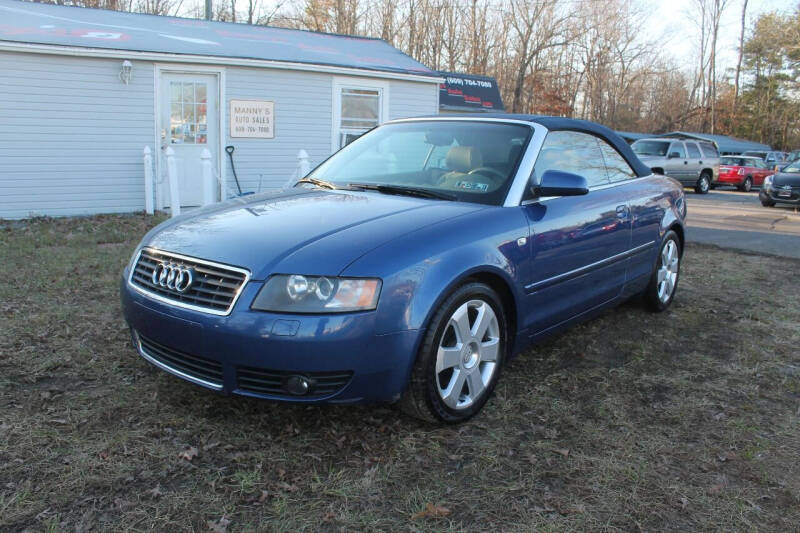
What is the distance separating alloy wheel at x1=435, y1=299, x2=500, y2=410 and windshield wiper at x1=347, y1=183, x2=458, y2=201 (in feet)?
2.38

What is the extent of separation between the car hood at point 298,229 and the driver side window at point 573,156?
2.43ft

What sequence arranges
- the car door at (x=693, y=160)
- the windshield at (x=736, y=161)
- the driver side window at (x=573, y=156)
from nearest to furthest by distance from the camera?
the driver side window at (x=573, y=156), the car door at (x=693, y=160), the windshield at (x=736, y=161)

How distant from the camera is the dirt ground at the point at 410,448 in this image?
246 centimetres

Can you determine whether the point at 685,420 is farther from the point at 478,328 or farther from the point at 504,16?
the point at 504,16

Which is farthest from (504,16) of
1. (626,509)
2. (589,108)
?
(626,509)

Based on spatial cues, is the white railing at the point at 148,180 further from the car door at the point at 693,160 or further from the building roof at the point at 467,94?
the car door at the point at 693,160

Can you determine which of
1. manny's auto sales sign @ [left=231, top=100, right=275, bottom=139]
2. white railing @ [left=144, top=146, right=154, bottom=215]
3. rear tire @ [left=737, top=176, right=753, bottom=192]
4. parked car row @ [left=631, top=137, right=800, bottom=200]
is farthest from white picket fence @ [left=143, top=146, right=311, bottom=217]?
rear tire @ [left=737, top=176, right=753, bottom=192]

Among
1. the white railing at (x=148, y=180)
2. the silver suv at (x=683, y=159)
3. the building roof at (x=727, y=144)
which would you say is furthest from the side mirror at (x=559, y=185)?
the building roof at (x=727, y=144)

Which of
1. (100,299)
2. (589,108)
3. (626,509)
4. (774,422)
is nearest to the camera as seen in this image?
(626,509)

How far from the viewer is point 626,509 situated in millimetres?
2549

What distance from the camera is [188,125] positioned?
35.7 feet

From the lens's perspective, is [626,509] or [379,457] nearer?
[626,509]

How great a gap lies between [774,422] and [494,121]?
7.68 feet

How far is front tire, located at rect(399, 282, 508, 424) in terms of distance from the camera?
2.91m
